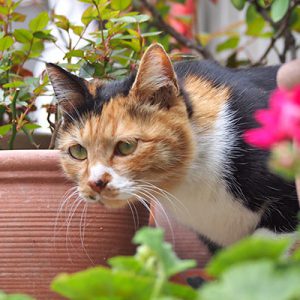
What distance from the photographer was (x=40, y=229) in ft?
5.82

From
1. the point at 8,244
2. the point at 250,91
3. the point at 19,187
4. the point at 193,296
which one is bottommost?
the point at 8,244

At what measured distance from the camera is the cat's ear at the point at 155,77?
1686 millimetres

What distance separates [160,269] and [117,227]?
1.13m

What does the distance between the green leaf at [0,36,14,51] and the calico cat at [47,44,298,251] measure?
236 mm

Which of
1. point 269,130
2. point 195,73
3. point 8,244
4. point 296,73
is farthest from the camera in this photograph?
point 195,73

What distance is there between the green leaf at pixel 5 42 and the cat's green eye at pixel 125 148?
49 centimetres

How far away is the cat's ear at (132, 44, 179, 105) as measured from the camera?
66.4 inches

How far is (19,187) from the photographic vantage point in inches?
70.6

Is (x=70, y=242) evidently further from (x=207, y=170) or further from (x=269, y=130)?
(x=269, y=130)

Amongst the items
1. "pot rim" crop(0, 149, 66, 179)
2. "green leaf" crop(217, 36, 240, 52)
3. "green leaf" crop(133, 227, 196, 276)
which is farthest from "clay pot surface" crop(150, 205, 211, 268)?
"green leaf" crop(133, 227, 196, 276)

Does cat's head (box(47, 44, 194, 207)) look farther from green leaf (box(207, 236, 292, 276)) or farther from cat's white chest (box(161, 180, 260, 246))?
green leaf (box(207, 236, 292, 276))

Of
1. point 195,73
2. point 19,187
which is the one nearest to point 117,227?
point 19,187

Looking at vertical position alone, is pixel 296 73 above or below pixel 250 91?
above

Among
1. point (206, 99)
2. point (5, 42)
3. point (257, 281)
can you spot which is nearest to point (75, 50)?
point (5, 42)
